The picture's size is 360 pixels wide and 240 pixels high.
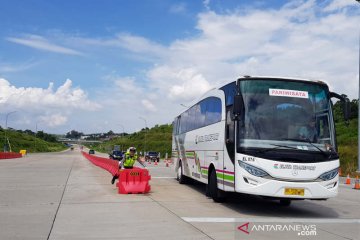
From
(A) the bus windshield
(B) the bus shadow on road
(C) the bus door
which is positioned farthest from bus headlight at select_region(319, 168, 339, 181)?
(C) the bus door

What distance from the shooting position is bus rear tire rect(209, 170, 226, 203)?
13147 mm

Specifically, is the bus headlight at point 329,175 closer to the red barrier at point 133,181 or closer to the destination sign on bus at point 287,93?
the destination sign on bus at point 287,93

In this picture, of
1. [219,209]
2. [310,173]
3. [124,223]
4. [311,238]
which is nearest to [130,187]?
[219,209]

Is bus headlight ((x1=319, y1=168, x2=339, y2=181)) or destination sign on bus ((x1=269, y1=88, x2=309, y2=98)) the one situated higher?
destination sign on bus ((x1=269, y1=88, x2=309, y2=98))

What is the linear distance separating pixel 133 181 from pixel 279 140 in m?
6.03

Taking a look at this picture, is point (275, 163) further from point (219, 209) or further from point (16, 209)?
point (16, 209)

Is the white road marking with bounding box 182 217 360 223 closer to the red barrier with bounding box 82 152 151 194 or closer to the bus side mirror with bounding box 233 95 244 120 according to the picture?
the bus side mirror with bounding box 233 95 244 120

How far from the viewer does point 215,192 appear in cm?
1329

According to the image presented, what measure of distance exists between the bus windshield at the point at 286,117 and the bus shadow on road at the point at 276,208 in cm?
157

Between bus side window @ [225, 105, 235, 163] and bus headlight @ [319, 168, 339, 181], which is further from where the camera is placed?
bus side window @ [225, 105, 235, 163]

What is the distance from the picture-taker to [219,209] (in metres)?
12.0

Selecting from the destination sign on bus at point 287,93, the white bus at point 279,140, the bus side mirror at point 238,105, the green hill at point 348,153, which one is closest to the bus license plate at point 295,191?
the white bus at point 279,140

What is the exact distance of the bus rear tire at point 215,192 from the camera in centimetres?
1315

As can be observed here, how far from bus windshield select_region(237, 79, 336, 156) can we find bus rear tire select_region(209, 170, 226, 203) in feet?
8.27
